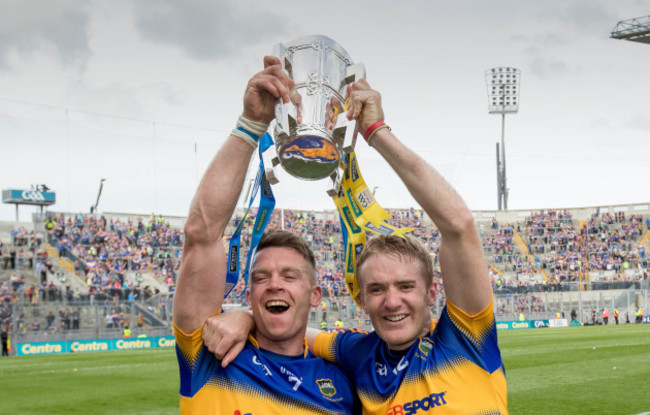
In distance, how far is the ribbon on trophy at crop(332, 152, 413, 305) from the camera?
367 centimetres

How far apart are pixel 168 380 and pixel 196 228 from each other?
1303cm

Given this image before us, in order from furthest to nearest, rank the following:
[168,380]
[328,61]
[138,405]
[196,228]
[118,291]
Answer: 1. [118,291]
2. [168,380]
3. [138,405]
4. [328,61]
5. [196,228]

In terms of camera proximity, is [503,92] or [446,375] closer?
[446,375]

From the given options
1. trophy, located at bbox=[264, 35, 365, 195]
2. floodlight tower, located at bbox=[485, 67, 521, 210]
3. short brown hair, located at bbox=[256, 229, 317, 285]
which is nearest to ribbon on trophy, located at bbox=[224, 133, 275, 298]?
short brown hair, located at bbox=[256, 229, 317, 285]

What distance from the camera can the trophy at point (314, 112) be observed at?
321 cm

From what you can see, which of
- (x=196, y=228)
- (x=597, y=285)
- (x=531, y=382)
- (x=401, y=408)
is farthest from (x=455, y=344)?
(x=597, y=285)

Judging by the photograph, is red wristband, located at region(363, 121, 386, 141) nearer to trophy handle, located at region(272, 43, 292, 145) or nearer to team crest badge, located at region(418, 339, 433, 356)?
trophy handle, located at region(272, 43, 292, 145)

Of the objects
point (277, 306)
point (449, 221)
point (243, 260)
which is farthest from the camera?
point (243, 260)

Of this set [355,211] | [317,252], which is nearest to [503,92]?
[317,252]

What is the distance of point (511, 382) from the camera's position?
1299 centimetres

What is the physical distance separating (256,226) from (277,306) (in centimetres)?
43

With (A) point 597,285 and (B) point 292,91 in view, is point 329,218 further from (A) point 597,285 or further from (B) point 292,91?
(B) point 292,91

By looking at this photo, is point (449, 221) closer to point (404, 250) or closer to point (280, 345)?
point (404, 250)

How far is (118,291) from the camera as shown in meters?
28.7
